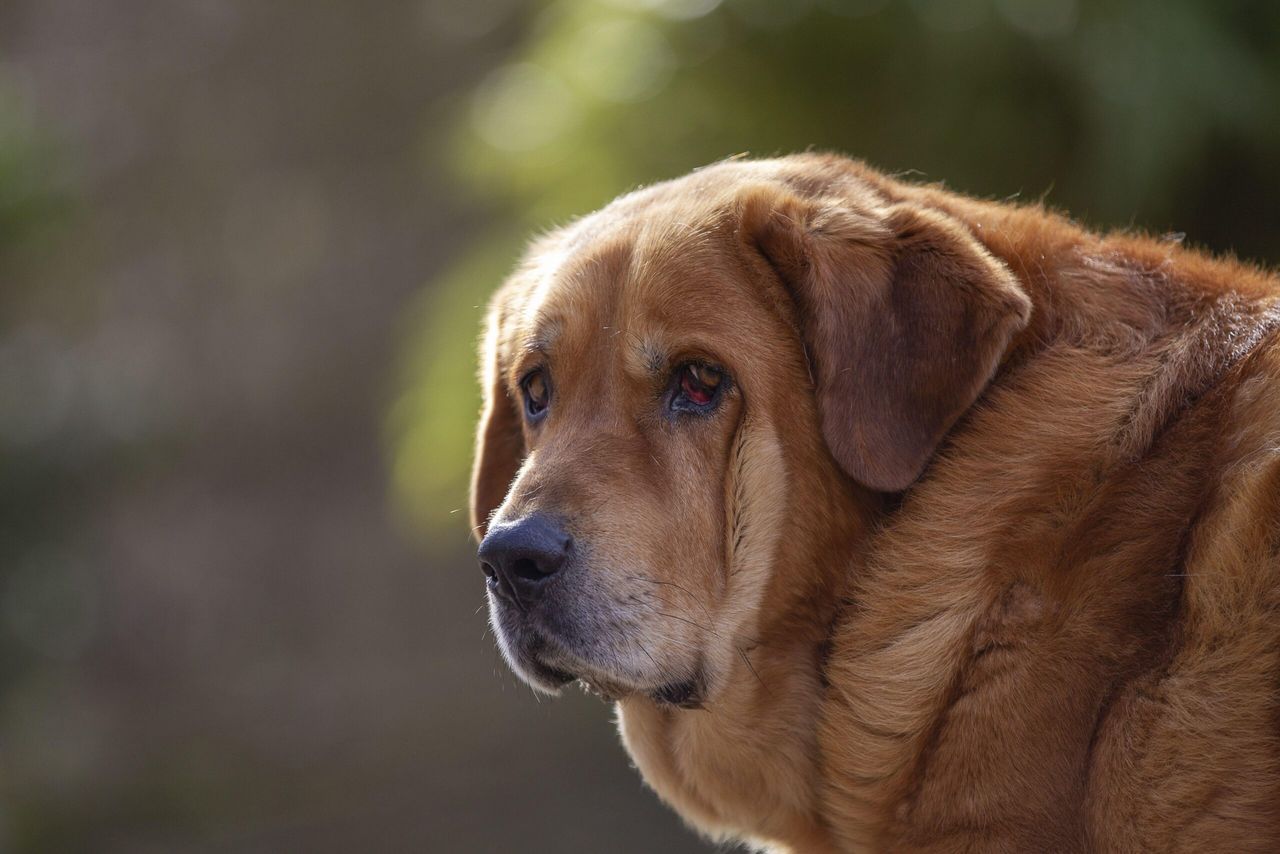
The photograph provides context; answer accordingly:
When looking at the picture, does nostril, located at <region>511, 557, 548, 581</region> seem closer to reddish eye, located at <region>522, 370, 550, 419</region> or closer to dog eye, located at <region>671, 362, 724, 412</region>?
dog eye, located at <region>671, 362, 724, 412</region>

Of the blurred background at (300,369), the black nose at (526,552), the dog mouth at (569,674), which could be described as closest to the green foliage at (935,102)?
the blurred background at (300,369)

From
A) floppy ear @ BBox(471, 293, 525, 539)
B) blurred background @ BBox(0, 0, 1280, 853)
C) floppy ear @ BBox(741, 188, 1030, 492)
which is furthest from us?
blurred background @ BBox(0, 0, 1280, 853)

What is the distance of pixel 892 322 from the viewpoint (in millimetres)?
2953

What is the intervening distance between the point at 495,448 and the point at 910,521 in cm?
148

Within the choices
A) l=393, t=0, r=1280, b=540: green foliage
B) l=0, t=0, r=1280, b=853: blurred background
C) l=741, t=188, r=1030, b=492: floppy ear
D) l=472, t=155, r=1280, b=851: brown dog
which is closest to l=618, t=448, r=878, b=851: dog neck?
l=472, t=155, r=1280, b=851: brown dog

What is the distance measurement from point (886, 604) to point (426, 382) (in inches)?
180

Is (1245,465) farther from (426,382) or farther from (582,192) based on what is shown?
(426,382)

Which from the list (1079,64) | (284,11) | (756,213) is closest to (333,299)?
(284,11)

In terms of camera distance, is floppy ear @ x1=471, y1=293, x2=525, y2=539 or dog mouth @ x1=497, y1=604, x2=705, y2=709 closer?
dog mouth @ x1=497, y1=604, x2=705, y2=709

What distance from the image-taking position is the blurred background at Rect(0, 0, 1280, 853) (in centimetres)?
630

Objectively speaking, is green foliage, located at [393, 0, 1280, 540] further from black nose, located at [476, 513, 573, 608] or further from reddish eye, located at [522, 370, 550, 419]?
black nose, located at [476, 513, 573, 608]

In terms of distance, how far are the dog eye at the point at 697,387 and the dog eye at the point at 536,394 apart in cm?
46

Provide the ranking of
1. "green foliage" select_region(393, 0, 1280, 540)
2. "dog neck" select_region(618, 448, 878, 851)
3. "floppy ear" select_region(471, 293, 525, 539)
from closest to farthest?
"dog neck" select_region(618, 448, 878, 851) → "floppy ear" select_region(471, 293, 525, 539) → "green foliage" select_region(393, 0, 1280, 540)

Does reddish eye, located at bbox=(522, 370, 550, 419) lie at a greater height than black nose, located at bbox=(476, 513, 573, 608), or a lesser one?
greater
